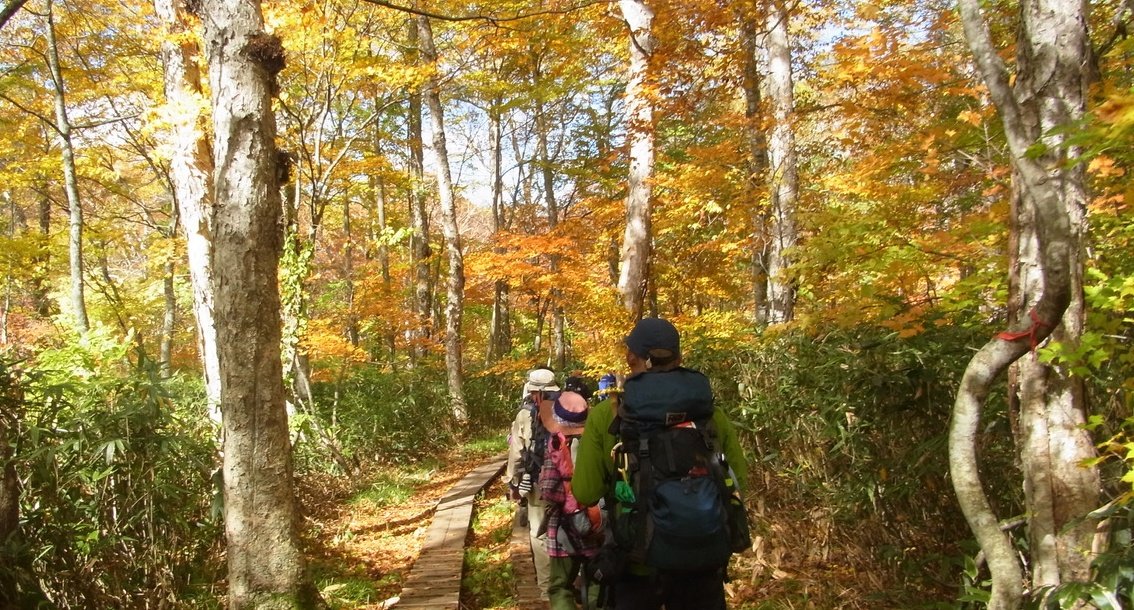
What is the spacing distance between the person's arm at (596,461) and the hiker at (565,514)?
4.07 feet

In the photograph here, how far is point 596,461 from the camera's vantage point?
3014 mm

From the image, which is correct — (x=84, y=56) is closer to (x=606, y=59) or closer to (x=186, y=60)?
(x=186, y=60)

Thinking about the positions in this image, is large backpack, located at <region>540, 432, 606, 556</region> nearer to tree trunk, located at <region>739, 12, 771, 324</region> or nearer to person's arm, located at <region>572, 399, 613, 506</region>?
person's arm, located at <region>572, 399, 613, 506</region>

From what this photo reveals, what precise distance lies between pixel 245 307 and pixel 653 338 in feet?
9.58

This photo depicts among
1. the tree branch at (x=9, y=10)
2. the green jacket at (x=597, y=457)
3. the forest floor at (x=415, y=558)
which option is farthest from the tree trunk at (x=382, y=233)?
the green jacket at (x=597, y=457)

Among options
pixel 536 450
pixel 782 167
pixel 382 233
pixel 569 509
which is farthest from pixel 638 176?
pixel 382 233

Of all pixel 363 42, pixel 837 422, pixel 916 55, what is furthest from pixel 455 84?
pixel 837 422

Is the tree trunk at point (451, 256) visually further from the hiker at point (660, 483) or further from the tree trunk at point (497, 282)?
the hiker at point (660, 483)

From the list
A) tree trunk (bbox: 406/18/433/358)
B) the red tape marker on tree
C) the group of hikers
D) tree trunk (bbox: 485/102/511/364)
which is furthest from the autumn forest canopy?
tree trunk (bbox: 485/102/511/364)

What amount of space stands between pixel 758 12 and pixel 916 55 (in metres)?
2.32

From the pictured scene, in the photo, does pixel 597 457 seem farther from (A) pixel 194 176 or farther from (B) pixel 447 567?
(A) pixel 194 176

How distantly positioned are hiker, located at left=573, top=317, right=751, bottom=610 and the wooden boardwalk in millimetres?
2765

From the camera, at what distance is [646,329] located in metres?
2.99

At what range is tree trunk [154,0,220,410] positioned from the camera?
7.72 meters
